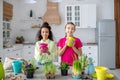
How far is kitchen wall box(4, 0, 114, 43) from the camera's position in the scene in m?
6.56

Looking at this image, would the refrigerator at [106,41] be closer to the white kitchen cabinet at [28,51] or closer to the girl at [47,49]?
the white kitchen cabinet at [28,51]

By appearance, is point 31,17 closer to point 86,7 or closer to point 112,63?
point 86,7

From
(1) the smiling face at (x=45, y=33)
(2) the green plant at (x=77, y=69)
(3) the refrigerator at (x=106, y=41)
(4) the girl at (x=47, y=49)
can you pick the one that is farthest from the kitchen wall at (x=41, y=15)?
(2) the green plant at (x=77, y=69)

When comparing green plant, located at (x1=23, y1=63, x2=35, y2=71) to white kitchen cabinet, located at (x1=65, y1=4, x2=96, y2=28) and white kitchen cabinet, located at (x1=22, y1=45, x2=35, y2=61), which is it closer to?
white kitchen cabinet, located at (x1=22, y1=45, x2=35, y2=61)

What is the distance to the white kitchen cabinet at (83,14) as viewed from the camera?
6266mm

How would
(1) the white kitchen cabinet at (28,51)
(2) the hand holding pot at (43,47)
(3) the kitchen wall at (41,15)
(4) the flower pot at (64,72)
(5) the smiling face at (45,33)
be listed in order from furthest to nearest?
1. (3) the kitchen wall at (41,15)
2. (1) the white kitchen cabinet at (28,51)
3. (5) the smiling face at (45,33)
4. (2) the hand holding pot at (43,47)
5. (4) the flower pot at (64,72)

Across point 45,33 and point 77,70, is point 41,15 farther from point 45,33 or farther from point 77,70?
point 77,70

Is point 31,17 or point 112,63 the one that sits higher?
point 31,17

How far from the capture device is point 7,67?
2191mm

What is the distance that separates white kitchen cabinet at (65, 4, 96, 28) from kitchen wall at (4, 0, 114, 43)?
0.34m

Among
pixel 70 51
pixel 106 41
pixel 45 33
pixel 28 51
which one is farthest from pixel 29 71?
pixel 106 41

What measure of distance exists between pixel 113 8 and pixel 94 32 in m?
1.02

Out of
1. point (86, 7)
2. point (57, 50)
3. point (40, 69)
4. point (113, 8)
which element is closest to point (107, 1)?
point (113, 8)

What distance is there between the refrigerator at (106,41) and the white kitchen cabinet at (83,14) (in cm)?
33
